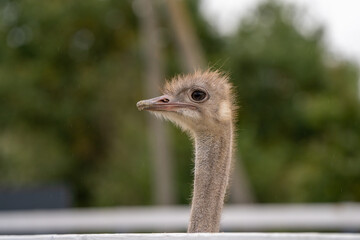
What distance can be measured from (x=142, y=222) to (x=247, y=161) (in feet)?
30.0

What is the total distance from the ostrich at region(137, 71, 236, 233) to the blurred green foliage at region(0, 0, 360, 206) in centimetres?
1563

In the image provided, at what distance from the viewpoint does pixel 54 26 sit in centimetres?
2314

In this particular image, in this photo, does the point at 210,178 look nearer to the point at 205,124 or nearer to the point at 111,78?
the point at 205,124

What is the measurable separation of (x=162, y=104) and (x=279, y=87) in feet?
62.6

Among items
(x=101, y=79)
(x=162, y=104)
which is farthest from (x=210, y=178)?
(x=101, y=79)

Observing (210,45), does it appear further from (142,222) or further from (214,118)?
(214,118)

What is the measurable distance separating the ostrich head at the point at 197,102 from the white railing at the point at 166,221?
4059 mm

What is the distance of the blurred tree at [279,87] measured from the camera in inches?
700

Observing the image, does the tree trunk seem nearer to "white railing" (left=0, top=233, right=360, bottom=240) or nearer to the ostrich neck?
the ostrich neck

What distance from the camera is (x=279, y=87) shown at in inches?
912

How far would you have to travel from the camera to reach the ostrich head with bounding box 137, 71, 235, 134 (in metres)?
4.27

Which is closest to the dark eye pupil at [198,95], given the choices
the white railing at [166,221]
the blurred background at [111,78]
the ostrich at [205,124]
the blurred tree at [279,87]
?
the ostrich at [205,124]

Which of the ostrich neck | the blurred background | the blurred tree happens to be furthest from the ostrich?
the blurred background

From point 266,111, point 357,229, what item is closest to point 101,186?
point 266,111
